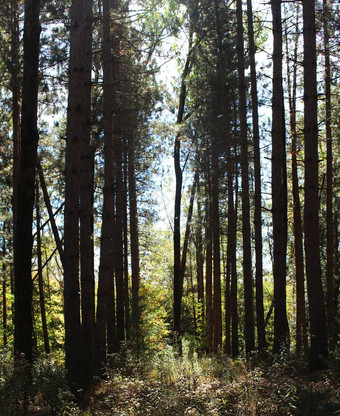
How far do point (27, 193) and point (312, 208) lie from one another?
18.5 feet

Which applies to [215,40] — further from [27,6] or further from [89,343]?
[89,343]

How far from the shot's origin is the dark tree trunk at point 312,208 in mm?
8148

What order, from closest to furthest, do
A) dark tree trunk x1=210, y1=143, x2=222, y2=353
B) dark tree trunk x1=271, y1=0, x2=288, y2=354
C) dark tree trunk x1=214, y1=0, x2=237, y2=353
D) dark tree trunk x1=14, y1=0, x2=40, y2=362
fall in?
dark tree trunk x1=14, y1=0, x2=40, y2=362 → dark tree trunk x1=271, y1=0, x2=288, y2=354 → dark tree trunk x1=214, y1=0, x2=237, y2=353 → dark tree trunk x1=210, y1=143, x2=222, y2=353

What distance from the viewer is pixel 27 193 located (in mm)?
8648

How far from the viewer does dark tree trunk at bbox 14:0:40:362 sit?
8.49 meters

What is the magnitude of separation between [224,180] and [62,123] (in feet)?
22.9

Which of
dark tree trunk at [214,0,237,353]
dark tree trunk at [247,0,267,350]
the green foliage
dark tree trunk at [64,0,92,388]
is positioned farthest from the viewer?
dark tree trunk at [214,0,237,353]

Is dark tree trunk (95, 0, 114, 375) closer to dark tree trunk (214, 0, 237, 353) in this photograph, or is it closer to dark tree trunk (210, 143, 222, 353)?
dark tree trunk (214, 0, 237, 353)

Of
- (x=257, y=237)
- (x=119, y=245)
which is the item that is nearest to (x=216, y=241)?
(x=257, y=237)

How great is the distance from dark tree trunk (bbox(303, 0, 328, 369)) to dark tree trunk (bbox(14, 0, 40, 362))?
5499 mm

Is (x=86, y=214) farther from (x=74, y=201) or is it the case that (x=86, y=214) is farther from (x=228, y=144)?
(x=228, y=144)

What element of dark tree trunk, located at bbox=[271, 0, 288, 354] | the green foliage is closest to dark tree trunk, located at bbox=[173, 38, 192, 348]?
dark tree trunk, located at bbox=[271, 0, 288, 354]

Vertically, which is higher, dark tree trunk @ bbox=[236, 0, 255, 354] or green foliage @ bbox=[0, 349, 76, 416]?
dark tree trunk @ bbox=[236, 0, 255, 354]

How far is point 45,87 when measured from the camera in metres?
11.6
